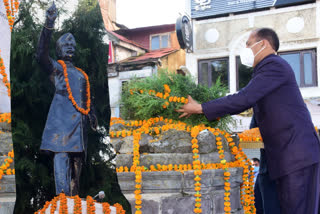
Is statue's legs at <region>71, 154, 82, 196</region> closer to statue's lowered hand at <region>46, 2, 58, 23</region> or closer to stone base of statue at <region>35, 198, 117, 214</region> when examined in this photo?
stone base of statue at <region>35, 198, 117, 214</region>

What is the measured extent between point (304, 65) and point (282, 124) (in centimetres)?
451

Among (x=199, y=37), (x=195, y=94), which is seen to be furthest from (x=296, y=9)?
(x=195, y=94)

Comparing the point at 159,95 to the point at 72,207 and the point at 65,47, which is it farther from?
the point at 72,207

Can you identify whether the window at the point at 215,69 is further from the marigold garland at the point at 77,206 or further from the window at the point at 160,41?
the marigold garland at the point at 77,206

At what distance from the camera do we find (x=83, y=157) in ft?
7.54

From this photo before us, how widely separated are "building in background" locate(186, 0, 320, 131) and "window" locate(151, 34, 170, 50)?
7.07ft

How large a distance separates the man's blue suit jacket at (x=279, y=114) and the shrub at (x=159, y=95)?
49 cm

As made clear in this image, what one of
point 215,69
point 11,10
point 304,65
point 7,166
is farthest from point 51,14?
point 304,65

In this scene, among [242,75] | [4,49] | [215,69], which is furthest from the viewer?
[215,69]

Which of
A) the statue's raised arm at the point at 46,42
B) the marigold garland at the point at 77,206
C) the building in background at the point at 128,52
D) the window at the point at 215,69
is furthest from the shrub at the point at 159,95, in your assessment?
the window at the point at 215,69

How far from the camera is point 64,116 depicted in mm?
2205

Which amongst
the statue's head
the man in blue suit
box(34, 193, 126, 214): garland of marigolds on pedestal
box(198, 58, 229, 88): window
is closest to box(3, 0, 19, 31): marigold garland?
the statue's head

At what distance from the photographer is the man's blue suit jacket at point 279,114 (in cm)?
213

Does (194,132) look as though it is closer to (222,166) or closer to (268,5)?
(222,166)
